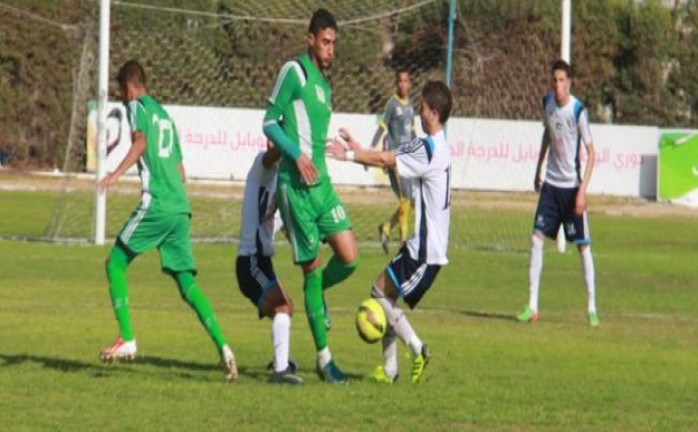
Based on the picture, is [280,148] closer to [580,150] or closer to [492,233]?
[580,150]

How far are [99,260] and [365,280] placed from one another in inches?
155

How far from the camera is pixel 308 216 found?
36.4 ft

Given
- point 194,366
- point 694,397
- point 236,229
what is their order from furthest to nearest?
1. point 236,229
2. point 194,366
3. point 694,397

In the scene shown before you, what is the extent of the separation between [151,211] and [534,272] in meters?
5.69

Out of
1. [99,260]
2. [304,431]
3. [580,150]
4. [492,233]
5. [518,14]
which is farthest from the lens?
[518,14]

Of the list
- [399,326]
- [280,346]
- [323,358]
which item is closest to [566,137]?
[399,326]

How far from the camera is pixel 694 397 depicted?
10867 mm

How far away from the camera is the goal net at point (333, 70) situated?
27875mm

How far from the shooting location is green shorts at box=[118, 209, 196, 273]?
1193 centimetres

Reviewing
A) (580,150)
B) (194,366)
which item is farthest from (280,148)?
(580,150)

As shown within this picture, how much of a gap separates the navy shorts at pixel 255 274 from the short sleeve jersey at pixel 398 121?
11.4m

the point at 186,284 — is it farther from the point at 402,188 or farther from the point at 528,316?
the point at 402,188

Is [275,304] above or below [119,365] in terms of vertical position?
above

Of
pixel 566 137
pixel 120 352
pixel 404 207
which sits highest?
pixel 566 137
